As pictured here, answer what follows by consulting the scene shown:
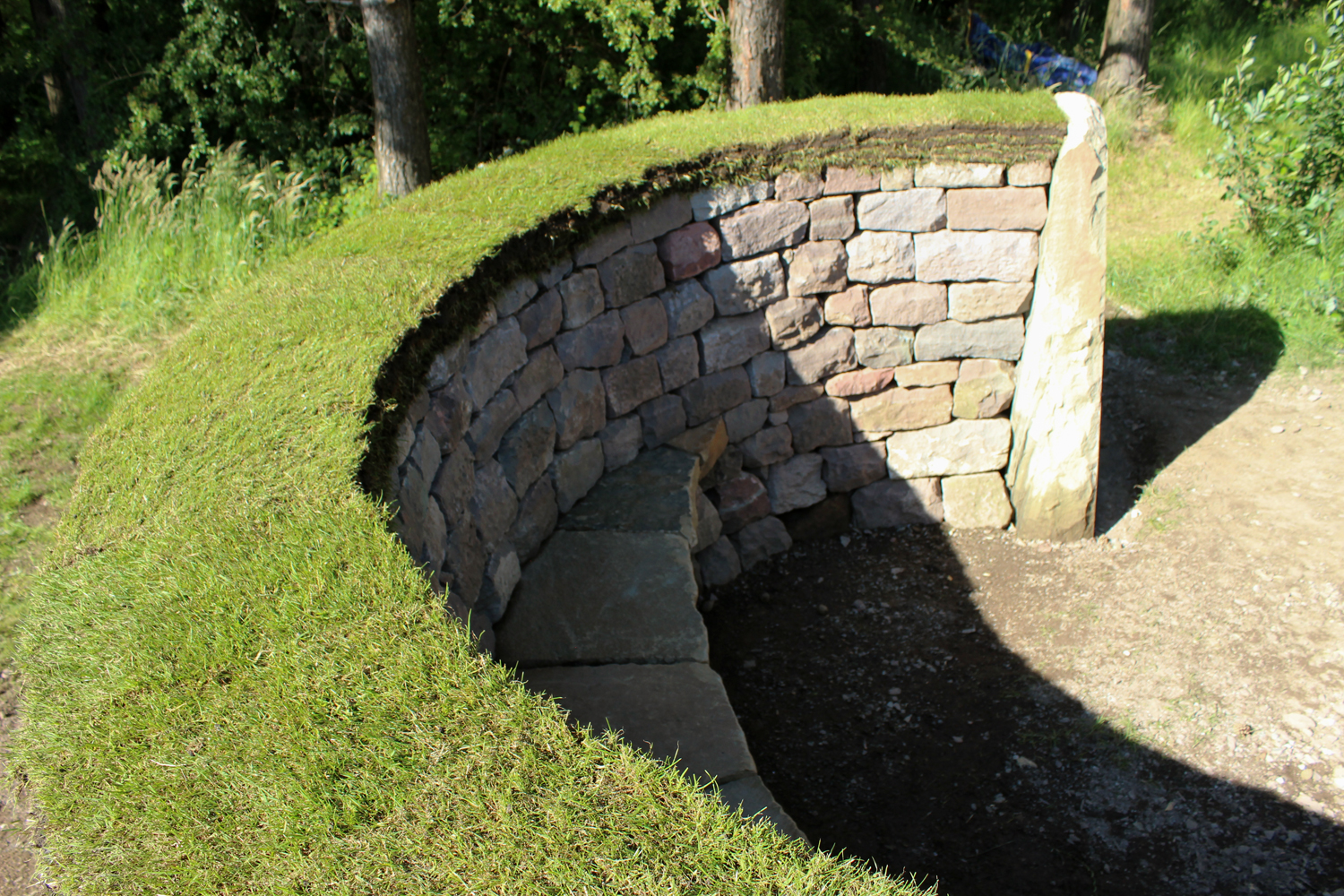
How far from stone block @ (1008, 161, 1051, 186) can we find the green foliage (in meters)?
2.71

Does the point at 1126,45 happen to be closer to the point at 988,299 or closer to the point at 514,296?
the point at 988,299

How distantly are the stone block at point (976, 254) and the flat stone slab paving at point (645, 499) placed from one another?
171 centimetres

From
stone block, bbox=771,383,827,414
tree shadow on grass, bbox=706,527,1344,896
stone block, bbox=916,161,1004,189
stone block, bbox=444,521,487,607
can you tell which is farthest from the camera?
stone block, bbox=771,383,827,414

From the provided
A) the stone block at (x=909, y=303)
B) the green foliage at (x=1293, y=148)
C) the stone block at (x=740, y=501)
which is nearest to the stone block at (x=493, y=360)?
the stone block at (x=740, y=501)

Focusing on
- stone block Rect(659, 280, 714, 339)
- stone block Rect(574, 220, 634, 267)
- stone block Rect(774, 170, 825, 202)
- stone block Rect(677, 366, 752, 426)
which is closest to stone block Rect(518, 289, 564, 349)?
stone block Rect(574, 220, 634, 267)

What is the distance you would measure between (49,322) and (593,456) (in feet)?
10.9

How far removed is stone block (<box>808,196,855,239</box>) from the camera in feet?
15.4

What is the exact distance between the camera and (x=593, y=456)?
420 cm

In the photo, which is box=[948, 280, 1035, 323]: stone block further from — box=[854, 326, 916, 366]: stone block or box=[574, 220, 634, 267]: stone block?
box=[574, 220, 634, 267]: stone block

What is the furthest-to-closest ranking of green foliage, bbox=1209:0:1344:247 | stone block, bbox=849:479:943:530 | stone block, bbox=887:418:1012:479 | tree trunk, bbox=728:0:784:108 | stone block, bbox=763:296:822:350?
tree trunk, bbox=728:0:784:108 < green foliage, bbox=1209:0:1344:247 < stone block, bbox=849:479:943:530 < stone block, bbox=887:418:1012:479 < stone block, bbox=763:296:822:350

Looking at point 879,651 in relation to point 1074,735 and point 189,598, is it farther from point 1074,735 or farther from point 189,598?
point 189,598

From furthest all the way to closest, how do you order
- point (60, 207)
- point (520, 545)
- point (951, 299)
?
point (60, 207) → point (951, 299) → point (520, 545)

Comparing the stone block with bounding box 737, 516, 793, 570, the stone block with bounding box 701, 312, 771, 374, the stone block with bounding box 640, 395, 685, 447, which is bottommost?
the stone block with bounding box 737, 516, 793, 570

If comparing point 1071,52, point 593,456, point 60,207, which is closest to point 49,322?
point 60,207
